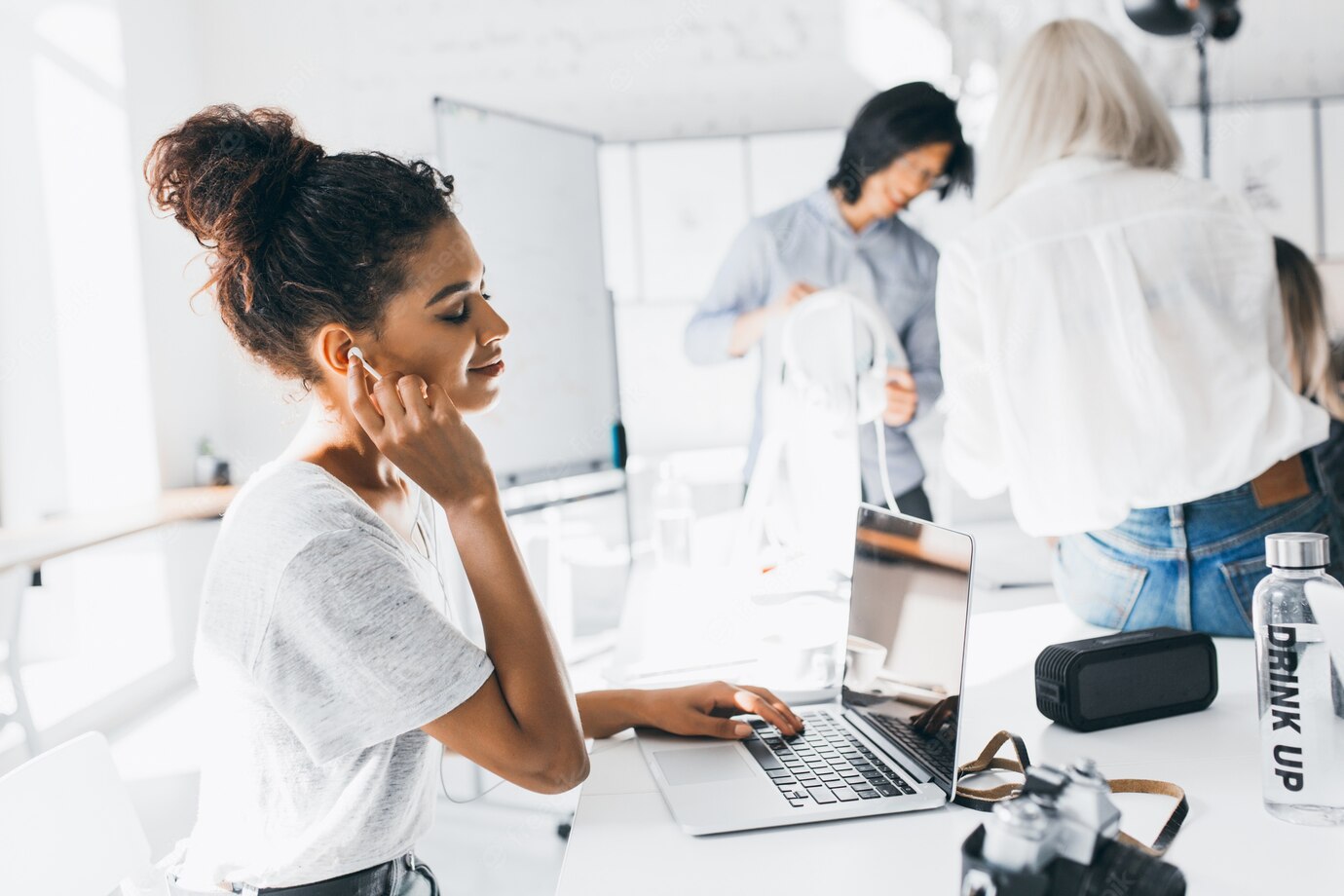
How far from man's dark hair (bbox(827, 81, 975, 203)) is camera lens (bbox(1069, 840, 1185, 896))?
2.36 m

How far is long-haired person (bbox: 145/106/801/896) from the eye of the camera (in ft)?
2.93

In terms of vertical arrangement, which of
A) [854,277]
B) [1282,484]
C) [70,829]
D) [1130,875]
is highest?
[854,277]

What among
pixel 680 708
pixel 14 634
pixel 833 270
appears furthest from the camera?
pixel 833 270

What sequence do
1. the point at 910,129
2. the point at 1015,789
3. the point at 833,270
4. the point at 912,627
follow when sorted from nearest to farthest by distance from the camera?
the point at 1015,789 → the point at 912,627 → the point at 910,129 → the point at 833,270

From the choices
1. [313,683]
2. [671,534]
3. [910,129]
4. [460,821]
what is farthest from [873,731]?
[910,129]

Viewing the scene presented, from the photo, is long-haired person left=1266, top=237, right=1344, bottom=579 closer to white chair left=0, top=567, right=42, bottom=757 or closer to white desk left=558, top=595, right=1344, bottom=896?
white desk left=558, top=595, right=1344, bottom=896

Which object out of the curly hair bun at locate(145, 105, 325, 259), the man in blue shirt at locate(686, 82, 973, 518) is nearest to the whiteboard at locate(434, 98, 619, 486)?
the man in blue shirt at locate(686, 82, 973, 518)

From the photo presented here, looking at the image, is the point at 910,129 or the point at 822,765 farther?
the point at 910,129

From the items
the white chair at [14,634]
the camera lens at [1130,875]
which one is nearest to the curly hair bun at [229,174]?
the camera lens at [1130,875]

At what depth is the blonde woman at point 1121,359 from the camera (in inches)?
55.7

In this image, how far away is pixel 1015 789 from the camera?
A: 970mm

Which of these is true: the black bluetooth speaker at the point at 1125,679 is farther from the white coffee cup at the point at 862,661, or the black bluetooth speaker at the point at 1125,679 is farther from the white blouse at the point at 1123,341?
the white blouse at the point at 1123,341

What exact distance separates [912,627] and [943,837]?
0.76 ft

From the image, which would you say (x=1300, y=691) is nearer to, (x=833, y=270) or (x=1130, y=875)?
(x=1130, y=875)
